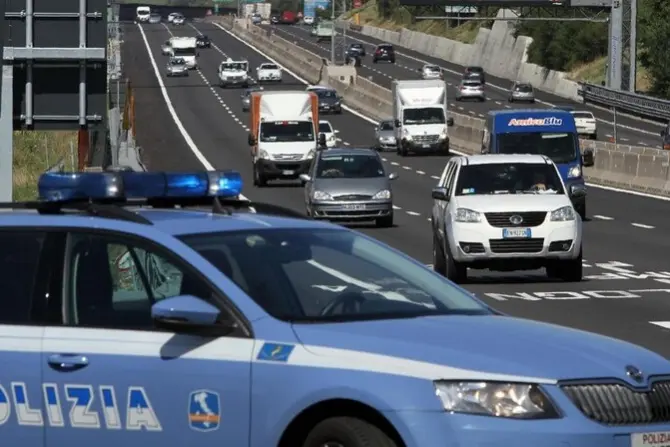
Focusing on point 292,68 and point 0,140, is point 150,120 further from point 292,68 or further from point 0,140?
point 0,140

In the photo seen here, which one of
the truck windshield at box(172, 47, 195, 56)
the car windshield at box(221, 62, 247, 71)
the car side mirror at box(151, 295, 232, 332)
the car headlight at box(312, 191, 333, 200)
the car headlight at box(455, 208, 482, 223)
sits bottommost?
the truck windshield at box(172, 47, 195, 56)

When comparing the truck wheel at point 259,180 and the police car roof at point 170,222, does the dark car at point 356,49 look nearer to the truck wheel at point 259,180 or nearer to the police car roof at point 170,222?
the truck wheel at point 259,180

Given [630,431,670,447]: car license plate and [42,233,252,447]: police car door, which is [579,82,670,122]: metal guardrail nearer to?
[42,233,252,447]: police car door

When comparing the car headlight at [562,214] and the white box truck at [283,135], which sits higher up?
the car headlight at [562,214]

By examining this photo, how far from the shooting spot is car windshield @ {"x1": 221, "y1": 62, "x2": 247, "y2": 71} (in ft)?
378

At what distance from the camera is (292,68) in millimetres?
130250

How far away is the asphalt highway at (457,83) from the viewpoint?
86000 millimetres

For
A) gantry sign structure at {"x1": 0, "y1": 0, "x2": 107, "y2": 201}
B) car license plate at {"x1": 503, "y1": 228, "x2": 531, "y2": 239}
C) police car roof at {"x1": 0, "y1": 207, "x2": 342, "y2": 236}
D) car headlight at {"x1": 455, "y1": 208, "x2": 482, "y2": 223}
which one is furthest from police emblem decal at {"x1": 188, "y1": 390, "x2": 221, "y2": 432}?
car headlight at {"x1": 455, "y1": 208, "x2": 482, "y2": 223}

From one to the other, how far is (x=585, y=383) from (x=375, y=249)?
5.84 ft

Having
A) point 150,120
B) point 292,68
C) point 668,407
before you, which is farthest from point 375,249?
point 292,68

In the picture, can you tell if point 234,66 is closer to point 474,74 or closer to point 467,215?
point 474,74

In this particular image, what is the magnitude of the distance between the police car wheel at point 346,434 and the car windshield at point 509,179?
17.3 m

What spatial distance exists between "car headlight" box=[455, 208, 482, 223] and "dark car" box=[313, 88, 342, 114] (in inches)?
2862

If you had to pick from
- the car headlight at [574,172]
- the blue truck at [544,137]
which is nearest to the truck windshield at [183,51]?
the blue truck at [544,137]
